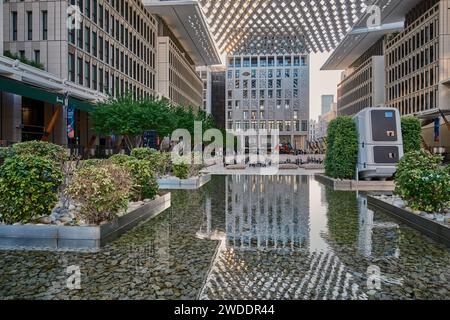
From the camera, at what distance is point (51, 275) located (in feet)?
17.7

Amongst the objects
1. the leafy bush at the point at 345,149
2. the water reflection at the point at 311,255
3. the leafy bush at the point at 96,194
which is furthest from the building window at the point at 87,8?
the leafy bush at the point at 96,194

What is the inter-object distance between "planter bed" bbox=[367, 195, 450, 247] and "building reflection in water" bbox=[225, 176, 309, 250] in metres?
2.37

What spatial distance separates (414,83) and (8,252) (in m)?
63.4

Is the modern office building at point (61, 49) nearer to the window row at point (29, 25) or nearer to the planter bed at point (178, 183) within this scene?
the window row at point (29, 25)

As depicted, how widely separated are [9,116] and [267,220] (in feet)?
84.5

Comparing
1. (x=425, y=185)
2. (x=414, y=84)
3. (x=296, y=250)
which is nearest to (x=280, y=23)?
(x=414, y=84)

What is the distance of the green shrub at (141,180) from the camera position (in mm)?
10742

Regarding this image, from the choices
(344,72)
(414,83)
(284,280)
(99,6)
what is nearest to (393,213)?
(284,280)

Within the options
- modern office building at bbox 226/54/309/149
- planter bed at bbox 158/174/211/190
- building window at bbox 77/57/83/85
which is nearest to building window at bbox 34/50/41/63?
building window at bbox 77/57/83/85

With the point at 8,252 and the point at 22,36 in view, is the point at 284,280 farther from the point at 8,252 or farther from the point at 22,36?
the point at 22,36

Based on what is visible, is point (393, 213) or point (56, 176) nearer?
point (56, 176)

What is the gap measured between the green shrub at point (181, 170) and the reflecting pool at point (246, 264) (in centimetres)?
917

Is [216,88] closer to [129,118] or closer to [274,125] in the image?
[274,125]

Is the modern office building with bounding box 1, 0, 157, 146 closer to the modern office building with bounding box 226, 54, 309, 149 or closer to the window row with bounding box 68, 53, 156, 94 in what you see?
the window row with bounding box 68, 53, 156, 94
